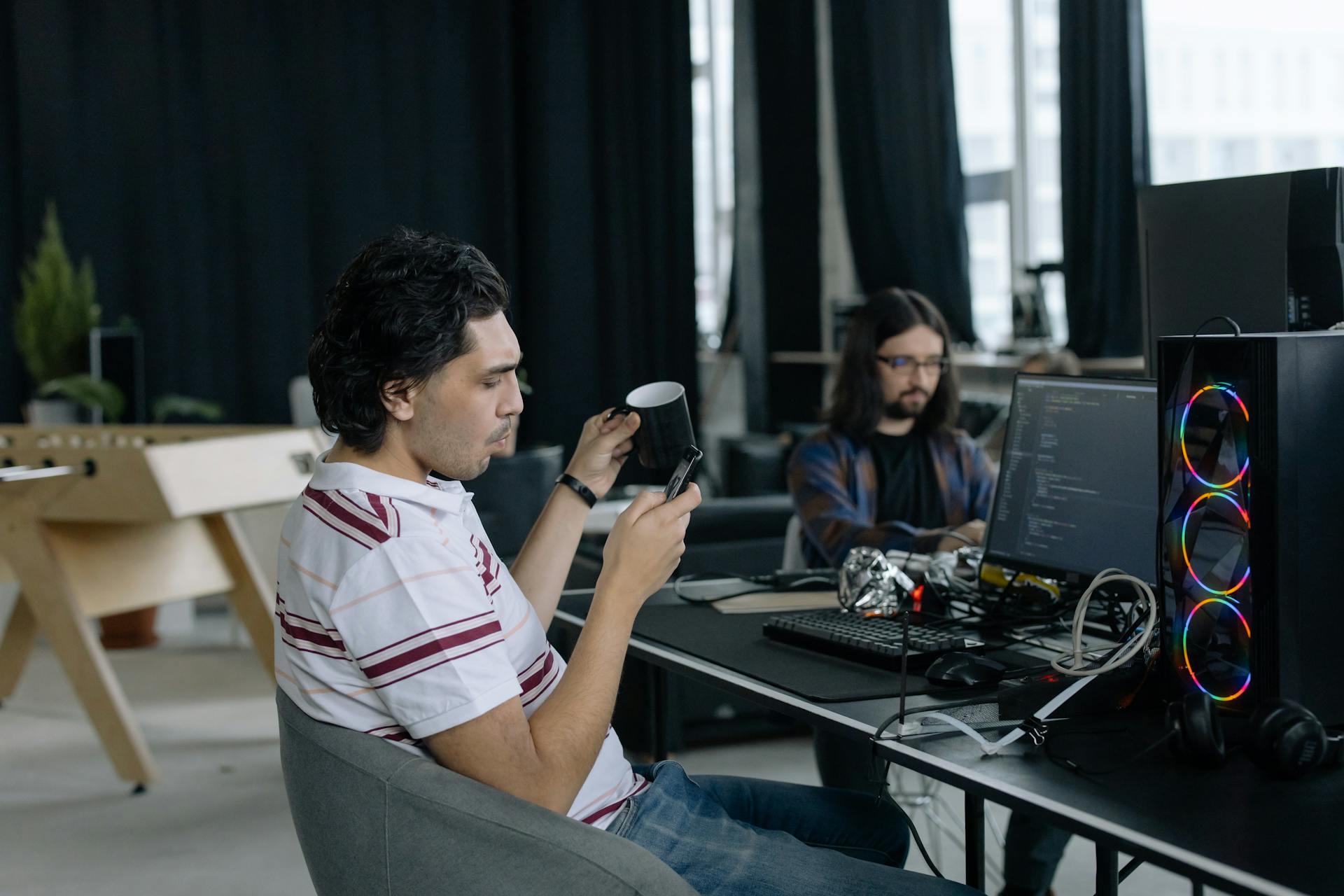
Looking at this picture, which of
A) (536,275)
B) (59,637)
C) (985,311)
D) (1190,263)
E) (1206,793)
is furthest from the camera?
(536,275)

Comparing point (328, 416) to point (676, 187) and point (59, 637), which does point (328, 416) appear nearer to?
point (59, 637)

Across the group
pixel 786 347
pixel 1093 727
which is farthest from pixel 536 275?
pixel 1093 727

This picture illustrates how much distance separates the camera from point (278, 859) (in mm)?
2844

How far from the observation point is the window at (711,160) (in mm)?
7535

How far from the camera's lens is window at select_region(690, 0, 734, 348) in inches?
297

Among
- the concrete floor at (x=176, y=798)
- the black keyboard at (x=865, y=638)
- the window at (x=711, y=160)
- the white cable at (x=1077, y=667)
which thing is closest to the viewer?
the white cable at (x=1077, y=667)

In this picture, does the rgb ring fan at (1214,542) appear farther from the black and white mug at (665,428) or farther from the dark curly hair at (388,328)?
the dark curly hair at (388,328)

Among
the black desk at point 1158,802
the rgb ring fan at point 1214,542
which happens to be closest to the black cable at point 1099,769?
the black desk at point 1158,802

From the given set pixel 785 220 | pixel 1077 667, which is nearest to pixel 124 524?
pixel 1077 667

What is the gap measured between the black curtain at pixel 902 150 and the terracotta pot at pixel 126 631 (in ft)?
11.0

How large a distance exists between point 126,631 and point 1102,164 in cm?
390

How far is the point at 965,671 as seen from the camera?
1407 mm

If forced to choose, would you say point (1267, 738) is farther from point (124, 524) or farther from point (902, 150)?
point (902, 150)

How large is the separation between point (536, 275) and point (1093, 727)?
20.6 feet
